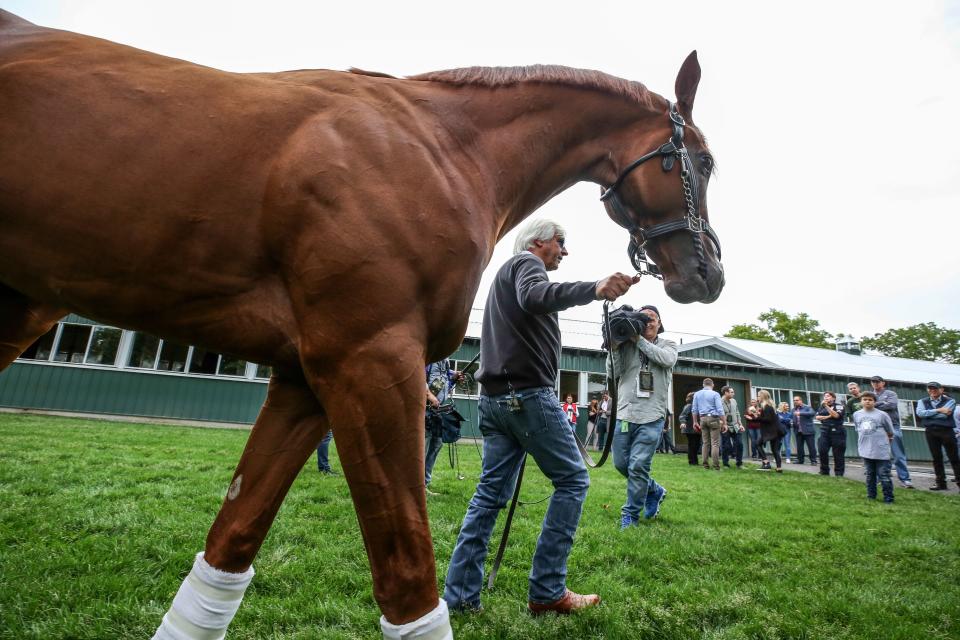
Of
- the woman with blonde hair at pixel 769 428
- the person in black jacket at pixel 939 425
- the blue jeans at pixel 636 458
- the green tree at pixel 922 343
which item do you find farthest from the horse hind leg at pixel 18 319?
the green tree at pixel 922 343

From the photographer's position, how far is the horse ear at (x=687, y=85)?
2.44 m

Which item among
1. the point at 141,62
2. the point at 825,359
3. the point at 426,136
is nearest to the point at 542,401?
the point at 426,136

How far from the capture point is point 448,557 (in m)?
3.98

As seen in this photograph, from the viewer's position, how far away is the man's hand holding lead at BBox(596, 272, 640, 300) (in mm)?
2607

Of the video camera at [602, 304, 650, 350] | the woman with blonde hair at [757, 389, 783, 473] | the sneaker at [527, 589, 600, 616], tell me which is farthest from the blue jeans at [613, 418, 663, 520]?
the woman with blonde hair at [757, 389, 783, 473]

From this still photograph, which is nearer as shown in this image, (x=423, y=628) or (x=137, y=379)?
(x=423, y=628)

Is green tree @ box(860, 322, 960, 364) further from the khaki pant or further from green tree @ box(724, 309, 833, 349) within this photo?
the khaki pant

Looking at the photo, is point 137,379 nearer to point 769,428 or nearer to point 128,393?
point 128,393

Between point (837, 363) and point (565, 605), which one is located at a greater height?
point (837, 363)

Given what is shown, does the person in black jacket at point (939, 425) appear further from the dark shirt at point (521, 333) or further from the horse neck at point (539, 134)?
the horse neck at point (539, 134)

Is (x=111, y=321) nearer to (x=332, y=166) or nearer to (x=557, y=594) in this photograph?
(x=332, y=166)

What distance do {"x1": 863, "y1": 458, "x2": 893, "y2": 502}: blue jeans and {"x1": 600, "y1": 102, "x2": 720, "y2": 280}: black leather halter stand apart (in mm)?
9142

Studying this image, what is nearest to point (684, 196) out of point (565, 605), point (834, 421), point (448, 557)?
point (565, 605)

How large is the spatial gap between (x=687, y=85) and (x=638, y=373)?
4.30 metres
